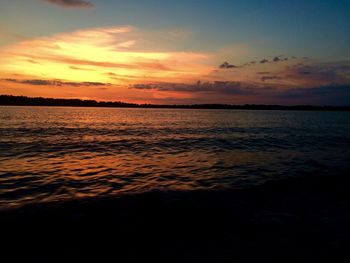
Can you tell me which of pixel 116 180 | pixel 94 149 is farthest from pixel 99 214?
pixel 94 149

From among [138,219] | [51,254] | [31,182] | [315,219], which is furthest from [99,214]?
[315,219]

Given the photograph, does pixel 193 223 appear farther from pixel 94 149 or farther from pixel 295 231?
pixel 94 149

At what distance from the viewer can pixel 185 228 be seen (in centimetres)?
797

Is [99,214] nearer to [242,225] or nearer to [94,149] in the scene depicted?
[242,225]

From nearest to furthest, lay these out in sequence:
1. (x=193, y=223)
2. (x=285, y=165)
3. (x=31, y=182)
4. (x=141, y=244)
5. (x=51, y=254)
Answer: (x=51, y=254)
(x=141, y=244)
(x=193, y=223)
(x=31, y=182)
(x=285, y=165)

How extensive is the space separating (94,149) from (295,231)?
21177mm

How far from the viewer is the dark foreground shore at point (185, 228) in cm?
653

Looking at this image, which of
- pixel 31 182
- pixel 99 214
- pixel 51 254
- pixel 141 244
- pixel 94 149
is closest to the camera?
pixel 51 254

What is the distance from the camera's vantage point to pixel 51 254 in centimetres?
649

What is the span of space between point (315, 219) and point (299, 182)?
5.27m

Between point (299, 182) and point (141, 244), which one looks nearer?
point (141, 244)

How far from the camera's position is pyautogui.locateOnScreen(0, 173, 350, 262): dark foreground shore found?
6527 millimetres

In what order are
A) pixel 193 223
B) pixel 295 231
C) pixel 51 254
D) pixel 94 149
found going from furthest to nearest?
pixel 94 149
pixel 193 223
pixel 295 231
pixel 51 254

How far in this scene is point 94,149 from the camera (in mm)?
25438
